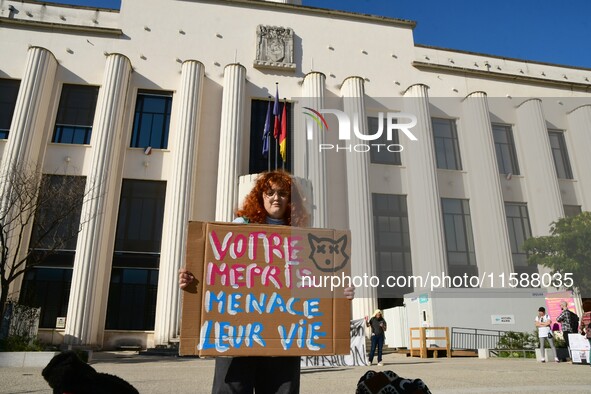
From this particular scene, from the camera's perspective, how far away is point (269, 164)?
76.2 ft

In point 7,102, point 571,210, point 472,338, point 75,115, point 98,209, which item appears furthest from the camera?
point 571,210

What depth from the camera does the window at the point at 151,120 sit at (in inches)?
912

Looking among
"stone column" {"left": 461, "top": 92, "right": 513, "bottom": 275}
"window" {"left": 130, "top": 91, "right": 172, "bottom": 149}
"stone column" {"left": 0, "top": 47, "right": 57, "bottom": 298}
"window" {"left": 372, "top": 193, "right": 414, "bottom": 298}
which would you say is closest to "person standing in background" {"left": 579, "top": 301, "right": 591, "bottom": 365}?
"stone column" {"left": 461, "top": 92, "right": 513, "bottom": 275}

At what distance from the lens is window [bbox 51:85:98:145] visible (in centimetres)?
2244

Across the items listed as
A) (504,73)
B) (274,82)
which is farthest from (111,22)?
(504,73)

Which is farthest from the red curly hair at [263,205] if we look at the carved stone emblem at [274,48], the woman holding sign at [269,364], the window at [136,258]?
the carved stone emblem at [274,48]

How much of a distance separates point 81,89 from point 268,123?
1017 cm

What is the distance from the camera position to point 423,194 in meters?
23.3

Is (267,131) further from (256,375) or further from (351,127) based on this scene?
(256,375)

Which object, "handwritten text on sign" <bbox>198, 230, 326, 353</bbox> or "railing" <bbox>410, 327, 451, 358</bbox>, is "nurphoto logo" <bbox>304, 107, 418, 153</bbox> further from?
"handwritten text on sign" <bbox>198, 230, 326, 353</bbox>

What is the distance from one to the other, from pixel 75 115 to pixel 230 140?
8257 millimetres

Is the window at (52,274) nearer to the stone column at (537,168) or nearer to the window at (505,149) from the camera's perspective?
the window at (505,149)

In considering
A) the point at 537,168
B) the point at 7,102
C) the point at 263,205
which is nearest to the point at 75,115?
the point at 7,102

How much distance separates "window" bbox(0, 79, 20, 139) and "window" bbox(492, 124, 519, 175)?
86.0 feet
